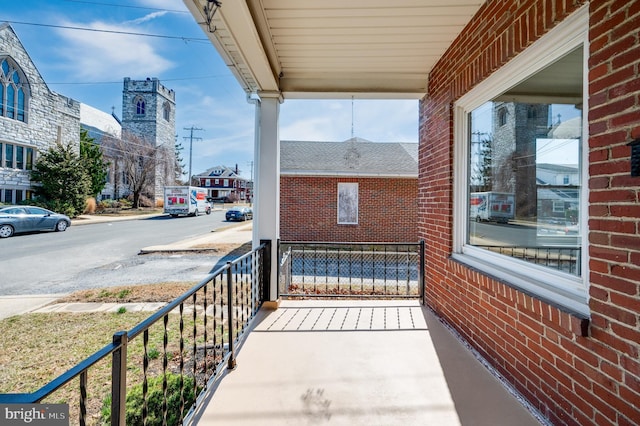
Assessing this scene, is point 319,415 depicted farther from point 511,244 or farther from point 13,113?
point 13,113

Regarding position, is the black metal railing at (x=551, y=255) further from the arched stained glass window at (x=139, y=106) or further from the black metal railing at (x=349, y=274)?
the arched stained glass window at (x=139, y=106)

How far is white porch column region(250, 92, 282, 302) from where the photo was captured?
3.41 m

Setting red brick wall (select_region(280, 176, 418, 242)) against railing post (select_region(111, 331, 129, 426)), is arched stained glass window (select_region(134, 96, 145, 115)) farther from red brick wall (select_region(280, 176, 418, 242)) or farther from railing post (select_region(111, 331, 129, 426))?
railing post (select_region(111, 331, 129, 426))

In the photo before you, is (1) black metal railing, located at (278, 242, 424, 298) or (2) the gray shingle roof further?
(2) the gray shingle roof

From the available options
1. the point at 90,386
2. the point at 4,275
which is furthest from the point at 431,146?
the point at 4,275

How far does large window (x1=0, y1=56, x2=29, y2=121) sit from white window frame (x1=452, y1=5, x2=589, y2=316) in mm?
21434

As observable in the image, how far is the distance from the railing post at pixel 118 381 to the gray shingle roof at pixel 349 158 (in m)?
9.33

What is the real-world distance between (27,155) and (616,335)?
22.8 metres

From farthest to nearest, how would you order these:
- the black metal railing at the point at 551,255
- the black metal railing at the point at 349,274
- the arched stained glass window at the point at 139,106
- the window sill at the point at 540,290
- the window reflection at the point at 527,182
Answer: the arched stained glass window at the point at 139,106
the black metal railing at the point at 349,274
the window reflection at the point at 527,182
the black metal railing at the point at 551,255
the window sill at the point at 540,290

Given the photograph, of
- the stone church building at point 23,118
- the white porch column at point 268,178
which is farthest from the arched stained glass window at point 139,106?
the white porch column at point 268,178

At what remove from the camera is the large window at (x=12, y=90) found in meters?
15.5

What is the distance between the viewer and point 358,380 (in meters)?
2.02

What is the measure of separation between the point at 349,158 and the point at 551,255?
Answer: 936cm

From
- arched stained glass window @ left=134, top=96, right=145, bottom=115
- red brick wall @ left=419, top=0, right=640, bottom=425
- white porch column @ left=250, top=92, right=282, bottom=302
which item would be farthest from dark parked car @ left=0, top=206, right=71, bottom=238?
arched stained glass window @ left=134, top=96, right=145, bottom=115
